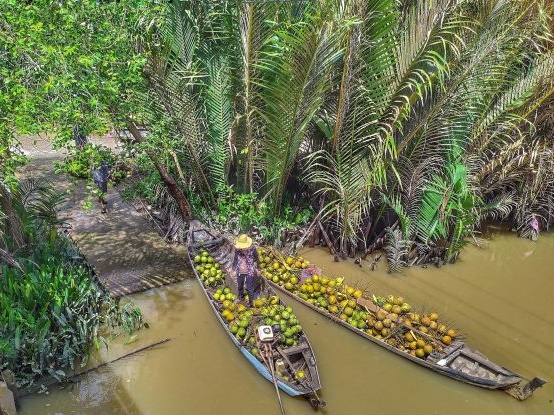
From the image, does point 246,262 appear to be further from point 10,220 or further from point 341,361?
point 10,220

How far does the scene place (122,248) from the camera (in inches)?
301

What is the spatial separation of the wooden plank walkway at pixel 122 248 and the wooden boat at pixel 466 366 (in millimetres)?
3319

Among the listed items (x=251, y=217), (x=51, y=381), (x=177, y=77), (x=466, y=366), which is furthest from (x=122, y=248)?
(x=466, y=366)

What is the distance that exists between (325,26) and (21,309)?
5426mm

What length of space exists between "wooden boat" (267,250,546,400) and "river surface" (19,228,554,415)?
0.54 feet

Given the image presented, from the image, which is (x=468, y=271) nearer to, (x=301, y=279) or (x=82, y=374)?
(x=301, y=279)

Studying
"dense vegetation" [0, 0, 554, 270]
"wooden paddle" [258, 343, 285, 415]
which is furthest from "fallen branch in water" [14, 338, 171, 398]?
"dense vegetation" [0, 0, 554, 270]

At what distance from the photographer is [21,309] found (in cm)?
533

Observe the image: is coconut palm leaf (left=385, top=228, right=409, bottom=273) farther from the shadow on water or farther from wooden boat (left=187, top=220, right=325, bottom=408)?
wooden boat (left=187, top=220, right=325, bottom=408)

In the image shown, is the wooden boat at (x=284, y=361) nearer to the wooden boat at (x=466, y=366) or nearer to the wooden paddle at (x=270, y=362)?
the wooden paddle at (x=270, y=362)

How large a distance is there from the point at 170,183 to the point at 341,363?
13.9ft

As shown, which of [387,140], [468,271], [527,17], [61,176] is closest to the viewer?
[387,140]

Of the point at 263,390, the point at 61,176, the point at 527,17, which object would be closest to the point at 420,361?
the point at 263,390

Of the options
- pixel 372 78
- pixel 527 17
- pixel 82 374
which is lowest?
pixel 82 374
